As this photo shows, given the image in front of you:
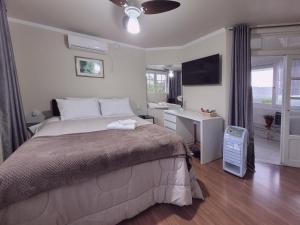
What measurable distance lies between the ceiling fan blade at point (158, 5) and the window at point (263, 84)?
382 centimetres

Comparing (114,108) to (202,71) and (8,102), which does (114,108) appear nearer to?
(8,102)

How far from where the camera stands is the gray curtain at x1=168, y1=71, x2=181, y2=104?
386 centimetres

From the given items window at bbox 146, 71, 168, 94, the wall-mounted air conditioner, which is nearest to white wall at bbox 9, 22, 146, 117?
the wall-mounted air conditioner

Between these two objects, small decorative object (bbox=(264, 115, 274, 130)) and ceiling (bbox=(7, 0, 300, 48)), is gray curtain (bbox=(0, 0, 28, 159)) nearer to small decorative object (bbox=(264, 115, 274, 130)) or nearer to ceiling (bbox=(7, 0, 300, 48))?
ceiling (bbox=(7, 0, 300, 48))

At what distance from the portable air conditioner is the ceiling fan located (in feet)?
5.90

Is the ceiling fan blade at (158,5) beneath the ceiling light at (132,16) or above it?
above

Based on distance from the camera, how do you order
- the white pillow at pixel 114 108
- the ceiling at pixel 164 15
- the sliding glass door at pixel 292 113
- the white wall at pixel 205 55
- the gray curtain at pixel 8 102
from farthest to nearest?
1. the white pillow at pixel 114 108
2. the white wall at pixel 205 55
3. the sliding glass door at pixel 292 113
4. the ceiling at pixel 164 15
5. the gray curtain at pixel 8 102

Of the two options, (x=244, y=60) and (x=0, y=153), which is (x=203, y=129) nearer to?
(x=244, y=60)

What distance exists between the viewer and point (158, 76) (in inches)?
155

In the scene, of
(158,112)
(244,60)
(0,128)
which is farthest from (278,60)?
(0,128)

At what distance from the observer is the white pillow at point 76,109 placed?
2.56 meters

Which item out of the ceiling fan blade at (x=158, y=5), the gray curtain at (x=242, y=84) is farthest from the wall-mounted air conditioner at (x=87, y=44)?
the gray curtain at (x=242, y=84)

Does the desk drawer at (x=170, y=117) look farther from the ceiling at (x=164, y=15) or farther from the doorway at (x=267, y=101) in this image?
the doorway at (x=267, y=101)

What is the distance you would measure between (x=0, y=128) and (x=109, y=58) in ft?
7.26
